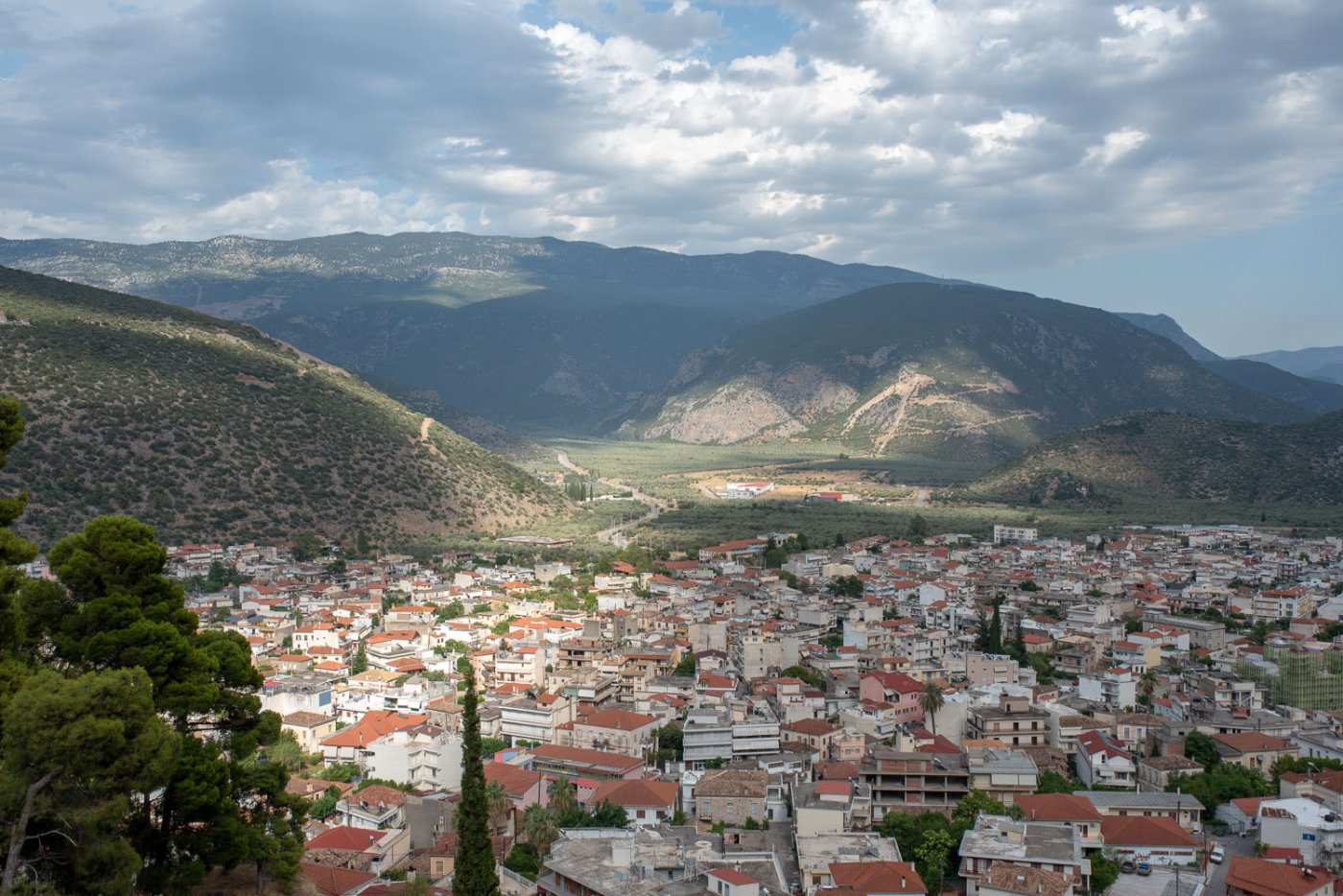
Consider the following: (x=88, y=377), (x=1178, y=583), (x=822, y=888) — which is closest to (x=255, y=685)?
(x=822, y=888)

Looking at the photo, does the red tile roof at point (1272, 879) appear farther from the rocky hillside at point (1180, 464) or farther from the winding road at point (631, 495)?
the rocky hillside at point (1180, 464)

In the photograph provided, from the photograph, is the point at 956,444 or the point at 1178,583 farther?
the point at 956,444

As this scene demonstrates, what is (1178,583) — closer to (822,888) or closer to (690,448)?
(822,888)

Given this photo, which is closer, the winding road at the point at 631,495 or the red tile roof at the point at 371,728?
the red tile roof at the point at 371,728

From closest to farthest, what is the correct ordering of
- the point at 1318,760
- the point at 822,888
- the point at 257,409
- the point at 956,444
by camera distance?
the point at 822,888 → the point at 1318,760 → the point at 257,409 → the point at 956,444

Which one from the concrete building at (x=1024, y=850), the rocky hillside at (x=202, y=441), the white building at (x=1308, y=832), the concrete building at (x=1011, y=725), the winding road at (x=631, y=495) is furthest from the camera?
the winding road at (x=631, y=495)

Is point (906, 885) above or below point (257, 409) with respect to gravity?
below

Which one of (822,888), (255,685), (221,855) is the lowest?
(822,888)

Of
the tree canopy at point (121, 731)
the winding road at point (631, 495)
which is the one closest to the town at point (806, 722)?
the tree canopy at point (121, 731)
